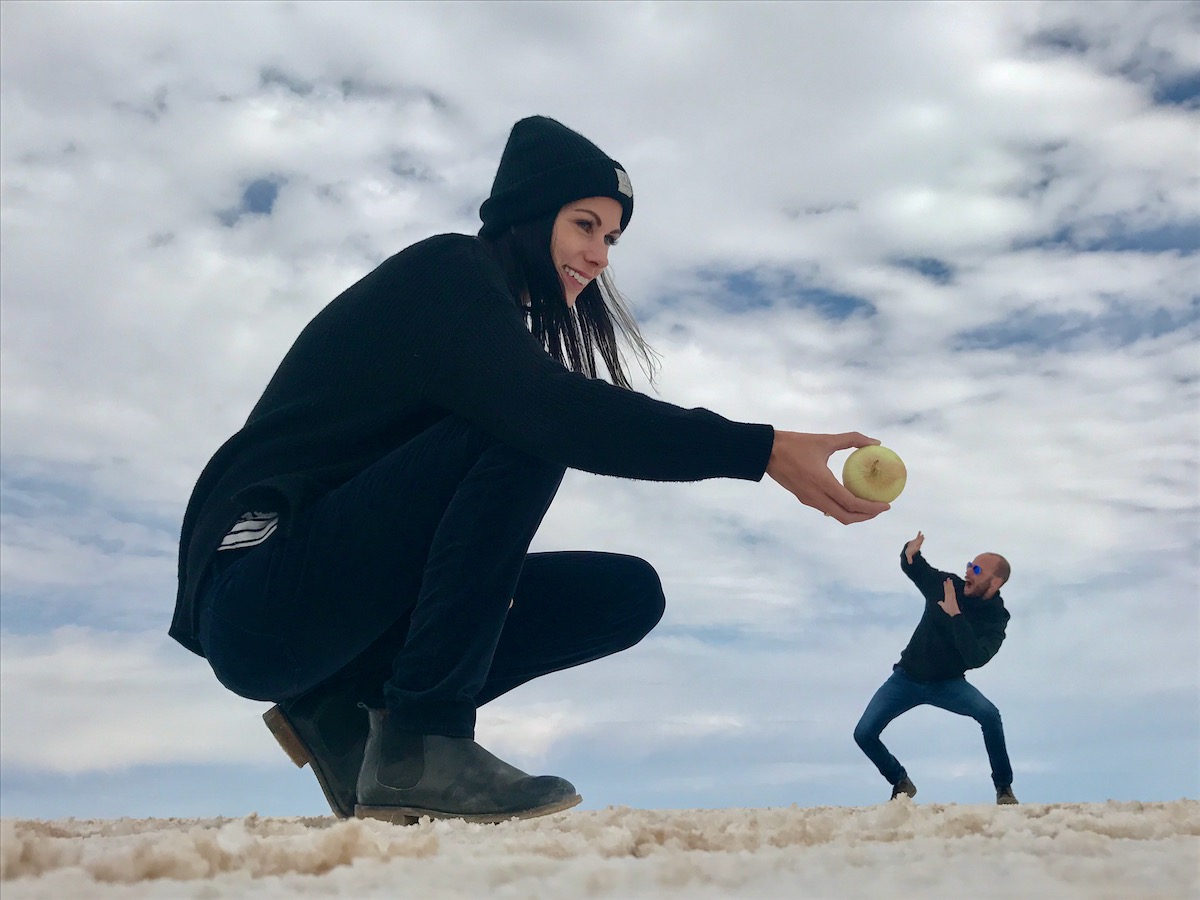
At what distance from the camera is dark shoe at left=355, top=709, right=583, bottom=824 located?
2.09m

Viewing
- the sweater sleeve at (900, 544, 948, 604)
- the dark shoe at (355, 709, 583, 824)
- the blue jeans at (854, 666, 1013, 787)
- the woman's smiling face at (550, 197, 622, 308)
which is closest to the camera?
the dark shoe at (355, 709, 583, 824)

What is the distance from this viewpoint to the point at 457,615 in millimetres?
2129

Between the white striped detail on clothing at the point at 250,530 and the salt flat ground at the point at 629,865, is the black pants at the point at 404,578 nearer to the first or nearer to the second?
the white striped detail on clothing at the point at 250,530

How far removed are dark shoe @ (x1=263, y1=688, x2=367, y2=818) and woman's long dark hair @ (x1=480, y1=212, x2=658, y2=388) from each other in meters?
0.95

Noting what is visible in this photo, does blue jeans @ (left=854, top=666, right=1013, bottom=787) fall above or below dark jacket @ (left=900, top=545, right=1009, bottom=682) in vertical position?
below

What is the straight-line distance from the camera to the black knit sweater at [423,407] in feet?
6.59

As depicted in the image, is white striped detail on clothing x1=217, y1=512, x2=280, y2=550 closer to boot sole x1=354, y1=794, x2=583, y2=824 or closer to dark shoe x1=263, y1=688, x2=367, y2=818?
dark shoe x1=263, y1=688, x2=367, y2=818

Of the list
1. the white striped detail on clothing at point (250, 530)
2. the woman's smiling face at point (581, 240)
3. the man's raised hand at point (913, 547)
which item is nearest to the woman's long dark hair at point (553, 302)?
the woman's smiling face at point (581, 240)

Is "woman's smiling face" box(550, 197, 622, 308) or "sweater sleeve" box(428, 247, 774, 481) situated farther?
"woman's smiling face" box(550, 197, 622, 308)

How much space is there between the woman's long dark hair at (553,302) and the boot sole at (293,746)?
1060 millimetres

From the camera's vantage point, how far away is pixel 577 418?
2020 millimetres

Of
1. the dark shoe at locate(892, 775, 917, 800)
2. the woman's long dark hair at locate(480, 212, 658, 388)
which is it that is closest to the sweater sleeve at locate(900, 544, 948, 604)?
the dark shoe at locate(892, 775, 917, 800)

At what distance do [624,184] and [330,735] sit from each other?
151 centimetres

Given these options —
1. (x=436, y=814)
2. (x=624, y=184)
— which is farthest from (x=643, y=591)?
(x=624, y=184)
